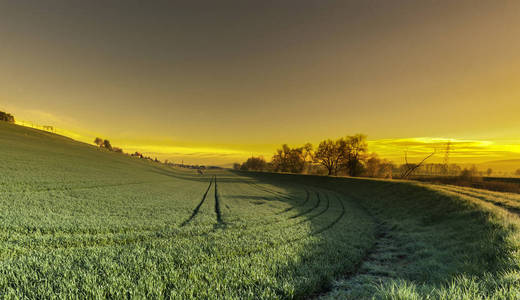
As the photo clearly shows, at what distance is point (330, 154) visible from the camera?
63.1m

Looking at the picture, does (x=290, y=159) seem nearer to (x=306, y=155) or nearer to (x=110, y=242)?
(x=306, y=155)

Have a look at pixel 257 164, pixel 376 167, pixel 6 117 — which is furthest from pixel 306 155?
pixel 6 117

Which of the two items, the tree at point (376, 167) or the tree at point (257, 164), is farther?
the tree at point (257, 164)

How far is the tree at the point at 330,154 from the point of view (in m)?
60.7

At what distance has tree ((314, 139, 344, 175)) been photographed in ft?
199

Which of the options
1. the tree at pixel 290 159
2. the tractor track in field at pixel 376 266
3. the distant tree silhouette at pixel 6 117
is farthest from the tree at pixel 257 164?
the distant tree silhouette at pixel 6 117

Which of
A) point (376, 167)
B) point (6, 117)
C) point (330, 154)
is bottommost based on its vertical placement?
point (376, 167)

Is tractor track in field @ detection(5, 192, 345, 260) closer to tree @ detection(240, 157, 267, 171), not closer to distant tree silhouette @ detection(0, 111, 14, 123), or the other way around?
tree @ detection(240, 157, 267, 171)

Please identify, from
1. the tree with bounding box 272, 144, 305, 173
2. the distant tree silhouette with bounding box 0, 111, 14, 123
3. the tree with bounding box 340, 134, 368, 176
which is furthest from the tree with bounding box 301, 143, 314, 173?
the distant tree silhouette with bounding box 0, 111, 14, 123

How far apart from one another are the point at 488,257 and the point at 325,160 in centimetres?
6236

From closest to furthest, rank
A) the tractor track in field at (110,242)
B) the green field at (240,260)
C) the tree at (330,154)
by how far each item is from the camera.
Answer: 1. the green field at (240,260)
2. the tractor track in field at (110,242)
3. the tree at (330,154)

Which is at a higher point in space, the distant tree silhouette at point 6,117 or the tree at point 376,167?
the distant tree silhouette at point 6,117

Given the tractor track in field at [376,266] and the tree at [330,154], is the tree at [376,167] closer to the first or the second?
the tree at [330,154]

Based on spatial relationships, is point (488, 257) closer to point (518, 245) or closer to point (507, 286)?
point (518, 245)
